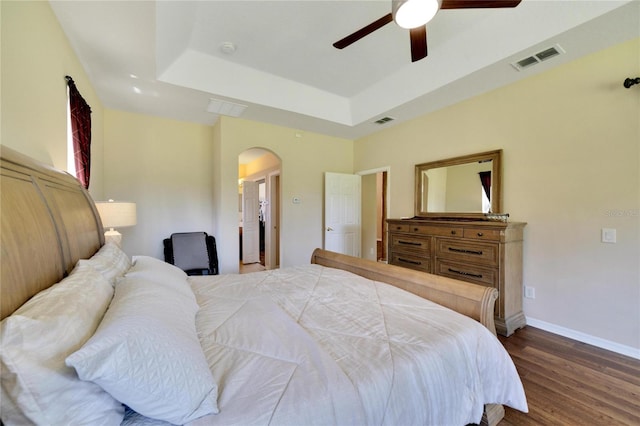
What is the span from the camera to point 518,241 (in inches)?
111

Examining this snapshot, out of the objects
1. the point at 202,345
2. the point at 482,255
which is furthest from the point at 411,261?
the point at 202,345

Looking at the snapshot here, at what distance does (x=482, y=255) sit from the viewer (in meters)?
2.78

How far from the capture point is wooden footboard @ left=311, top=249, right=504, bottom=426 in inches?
56.2

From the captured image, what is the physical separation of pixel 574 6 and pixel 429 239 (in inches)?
95.9

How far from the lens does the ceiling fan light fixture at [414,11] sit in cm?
168

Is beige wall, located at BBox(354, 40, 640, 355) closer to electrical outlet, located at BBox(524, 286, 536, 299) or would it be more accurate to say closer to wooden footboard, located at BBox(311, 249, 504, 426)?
electrical outlet, located at BBox(524, 286, 536, 299)

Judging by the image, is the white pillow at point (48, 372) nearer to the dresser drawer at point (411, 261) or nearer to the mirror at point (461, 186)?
the dresser drawer at point (411, 261)

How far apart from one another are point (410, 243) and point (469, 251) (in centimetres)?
77

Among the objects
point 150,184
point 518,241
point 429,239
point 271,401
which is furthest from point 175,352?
point 150,184

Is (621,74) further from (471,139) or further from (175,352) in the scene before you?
(175,352)

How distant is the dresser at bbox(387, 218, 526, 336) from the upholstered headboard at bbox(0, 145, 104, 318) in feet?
10.8

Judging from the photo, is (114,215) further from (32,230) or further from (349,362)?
(349,362)

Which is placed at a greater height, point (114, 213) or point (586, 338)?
point (114, 213)

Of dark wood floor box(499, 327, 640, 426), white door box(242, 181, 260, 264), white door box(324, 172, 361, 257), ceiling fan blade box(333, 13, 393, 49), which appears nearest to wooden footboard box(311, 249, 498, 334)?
dark wood floor box(499, 327, 640, 426)
